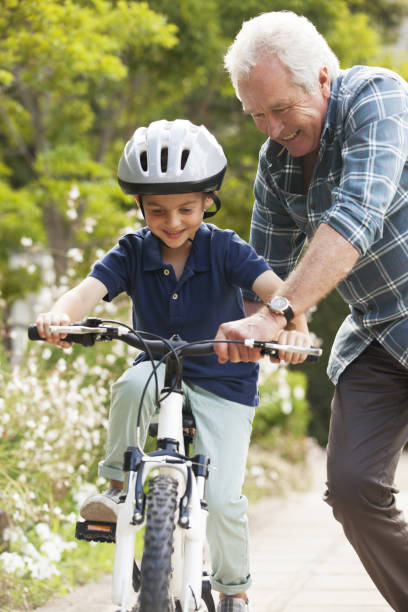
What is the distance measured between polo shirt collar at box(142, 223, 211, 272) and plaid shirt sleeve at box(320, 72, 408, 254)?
55 centimetres

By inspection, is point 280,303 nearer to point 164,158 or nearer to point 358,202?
point 358,202

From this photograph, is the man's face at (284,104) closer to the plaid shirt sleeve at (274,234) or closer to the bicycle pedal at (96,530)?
the plaid shirt sleeve at (274,234)

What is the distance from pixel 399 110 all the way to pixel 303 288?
0.72 meters

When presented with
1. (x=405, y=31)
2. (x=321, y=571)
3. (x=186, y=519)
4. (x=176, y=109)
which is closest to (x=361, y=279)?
(x=186, y=519)

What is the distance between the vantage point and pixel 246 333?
274 cm

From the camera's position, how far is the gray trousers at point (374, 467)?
3.20m

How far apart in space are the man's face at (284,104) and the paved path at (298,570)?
225 cm

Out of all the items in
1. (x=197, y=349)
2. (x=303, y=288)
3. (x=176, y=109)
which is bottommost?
(x=197, y=349)

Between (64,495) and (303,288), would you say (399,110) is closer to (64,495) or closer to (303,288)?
(303,288)

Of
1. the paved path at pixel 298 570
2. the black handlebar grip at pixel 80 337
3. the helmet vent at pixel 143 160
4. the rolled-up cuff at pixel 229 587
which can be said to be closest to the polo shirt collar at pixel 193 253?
the helmet vent at pixel 143 160

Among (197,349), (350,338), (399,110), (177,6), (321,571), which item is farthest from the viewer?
(177,6)

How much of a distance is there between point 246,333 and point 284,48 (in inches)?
39.6

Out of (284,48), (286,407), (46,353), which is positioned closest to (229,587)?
(284,48)

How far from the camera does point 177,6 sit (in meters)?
8.78
